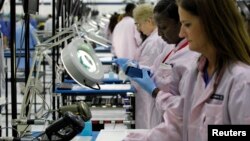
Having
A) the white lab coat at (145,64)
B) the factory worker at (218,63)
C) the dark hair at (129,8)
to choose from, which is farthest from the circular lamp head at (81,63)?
the dark hair at (129,8)

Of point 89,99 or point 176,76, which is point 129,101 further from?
point 176,76

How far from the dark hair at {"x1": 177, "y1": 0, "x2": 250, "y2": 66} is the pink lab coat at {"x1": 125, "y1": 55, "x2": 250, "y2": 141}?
0.04 meters

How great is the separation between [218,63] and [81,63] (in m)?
0.73

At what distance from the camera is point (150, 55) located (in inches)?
176

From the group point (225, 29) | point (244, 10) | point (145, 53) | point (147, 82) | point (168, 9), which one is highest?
point (244, 10)

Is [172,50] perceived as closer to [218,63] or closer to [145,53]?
[218,63]

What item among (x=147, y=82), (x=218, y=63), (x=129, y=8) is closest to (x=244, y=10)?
(x=147, y=82)

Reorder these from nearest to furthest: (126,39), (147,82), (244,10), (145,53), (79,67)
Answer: (79,67) → (147,82) → (145,53) → (244,10) → (126,39)

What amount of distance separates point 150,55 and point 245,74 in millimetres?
2899

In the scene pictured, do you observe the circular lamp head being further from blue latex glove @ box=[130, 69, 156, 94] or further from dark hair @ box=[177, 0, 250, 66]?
blue latex glove @ box=[130, 69, 156, 94]

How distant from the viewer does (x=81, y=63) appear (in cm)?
218

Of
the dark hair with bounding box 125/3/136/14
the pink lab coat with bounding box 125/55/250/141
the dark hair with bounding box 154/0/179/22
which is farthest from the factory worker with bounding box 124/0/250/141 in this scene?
the dark hair with bounding box 125/3/136/14

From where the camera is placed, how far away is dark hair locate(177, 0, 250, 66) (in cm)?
162

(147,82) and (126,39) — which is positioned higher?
(126,39)
